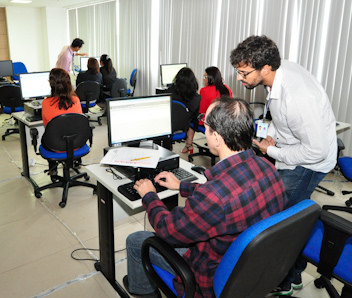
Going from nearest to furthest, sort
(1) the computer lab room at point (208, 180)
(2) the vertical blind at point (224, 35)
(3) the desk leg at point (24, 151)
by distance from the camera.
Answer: (1) the computer lab room at point (208, 180) < (3) the desk leg at point (24, 151) < (2) the vertical blind at point (224, 35)

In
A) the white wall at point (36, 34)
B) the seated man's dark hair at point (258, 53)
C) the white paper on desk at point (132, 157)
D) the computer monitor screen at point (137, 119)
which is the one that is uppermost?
the white wall at point (36, 34)

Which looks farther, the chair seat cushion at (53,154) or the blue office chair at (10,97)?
the blue office chair at (10,97)

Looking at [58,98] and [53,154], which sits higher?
[58,98]

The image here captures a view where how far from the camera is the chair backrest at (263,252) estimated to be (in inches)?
39.8

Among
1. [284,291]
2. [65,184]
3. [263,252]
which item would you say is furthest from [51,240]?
[263,252]

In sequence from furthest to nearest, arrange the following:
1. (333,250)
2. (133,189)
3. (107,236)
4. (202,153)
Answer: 1. (202,153)
2. (107,236)
3. (133,189)
4. (333,250)

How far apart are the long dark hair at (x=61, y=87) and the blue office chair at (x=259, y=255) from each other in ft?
6.91

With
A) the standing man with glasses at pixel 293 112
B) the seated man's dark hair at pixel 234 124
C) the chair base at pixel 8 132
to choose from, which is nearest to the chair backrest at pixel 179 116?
the standing man with glasses at pixel 293 112

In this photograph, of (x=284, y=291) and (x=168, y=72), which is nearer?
(x=284, y=291)

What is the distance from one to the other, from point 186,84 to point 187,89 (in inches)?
2.4

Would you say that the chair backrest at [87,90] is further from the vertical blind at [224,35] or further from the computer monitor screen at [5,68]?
the computer monitor screen at [5,68]

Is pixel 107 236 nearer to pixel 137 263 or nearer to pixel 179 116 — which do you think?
pixel 137 263

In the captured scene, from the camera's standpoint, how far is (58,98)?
3.05 meters

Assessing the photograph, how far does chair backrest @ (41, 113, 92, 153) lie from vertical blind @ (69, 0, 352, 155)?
2788 millimetres
